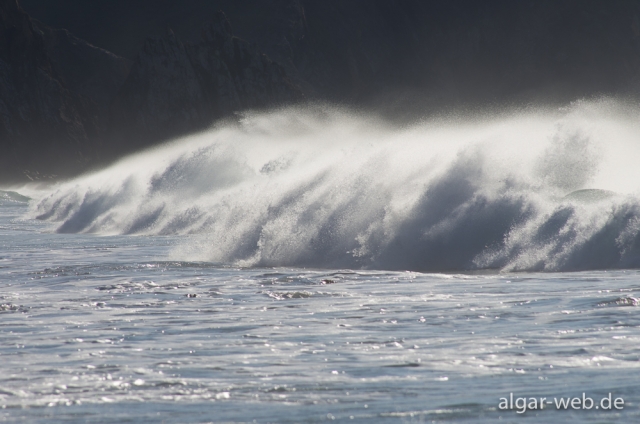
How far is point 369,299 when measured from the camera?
14.1 m

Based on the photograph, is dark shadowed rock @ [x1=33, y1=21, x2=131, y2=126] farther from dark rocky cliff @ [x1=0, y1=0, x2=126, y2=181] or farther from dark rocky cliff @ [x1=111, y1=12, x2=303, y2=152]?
dark rocky cliff @ [x1=111, y1=12, x2=303, y2=152]

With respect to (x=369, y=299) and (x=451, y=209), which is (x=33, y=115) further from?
(x=369, y=299)

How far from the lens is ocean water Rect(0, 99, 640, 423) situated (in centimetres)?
849

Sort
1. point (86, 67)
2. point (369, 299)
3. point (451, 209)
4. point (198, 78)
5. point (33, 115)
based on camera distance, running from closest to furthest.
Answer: point (369, 299) < point (451, 209) < point (198, 78) < point (33, 115) < point (86, 67)

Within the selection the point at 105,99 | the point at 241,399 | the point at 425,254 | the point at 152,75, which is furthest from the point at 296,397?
the point at 105,99

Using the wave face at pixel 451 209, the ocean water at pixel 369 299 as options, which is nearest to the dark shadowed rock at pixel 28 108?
the ocean water at pixel 369 299

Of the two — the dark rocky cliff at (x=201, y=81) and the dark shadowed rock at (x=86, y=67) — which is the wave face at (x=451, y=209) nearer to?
the dark rocky cliff at (x=201, y=81)

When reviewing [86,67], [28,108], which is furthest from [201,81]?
[86,67]

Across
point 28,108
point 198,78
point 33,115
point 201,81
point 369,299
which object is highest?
point 198,78

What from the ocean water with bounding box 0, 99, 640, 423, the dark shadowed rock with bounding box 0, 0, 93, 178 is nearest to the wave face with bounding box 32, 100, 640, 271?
the ocean water with bounding box 0, 99, 640, 423

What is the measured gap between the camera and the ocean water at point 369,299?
8.49 m

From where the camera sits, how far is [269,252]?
20703mm

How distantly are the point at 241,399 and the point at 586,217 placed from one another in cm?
1169

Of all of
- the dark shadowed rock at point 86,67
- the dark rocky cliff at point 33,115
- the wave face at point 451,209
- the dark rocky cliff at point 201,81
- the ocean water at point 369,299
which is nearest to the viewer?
the ocean water at point 369,299
